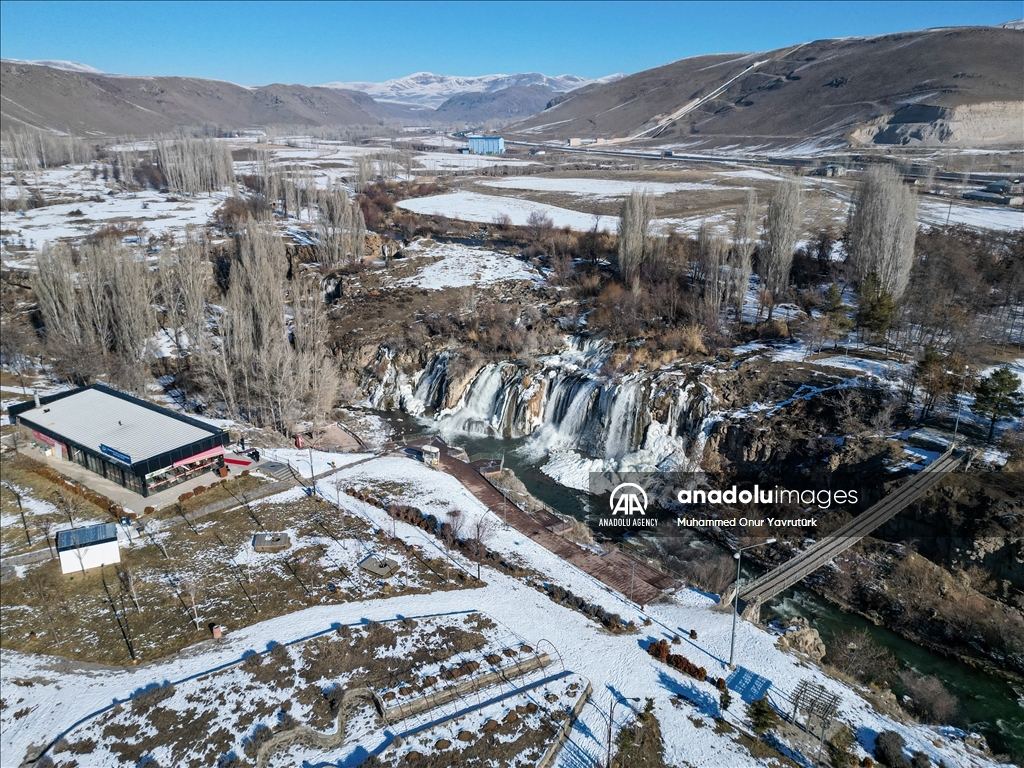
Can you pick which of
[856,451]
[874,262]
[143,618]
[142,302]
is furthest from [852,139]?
[143,618]

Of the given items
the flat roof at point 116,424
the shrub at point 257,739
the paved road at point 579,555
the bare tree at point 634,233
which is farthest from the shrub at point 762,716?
the bare tree at point 634,233

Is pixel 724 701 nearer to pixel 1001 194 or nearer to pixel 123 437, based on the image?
pixel 123 437

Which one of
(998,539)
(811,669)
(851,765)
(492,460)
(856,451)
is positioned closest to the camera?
(851,765)

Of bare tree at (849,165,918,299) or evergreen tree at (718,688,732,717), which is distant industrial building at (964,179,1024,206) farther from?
evergreen tree at (718,688,732,717)

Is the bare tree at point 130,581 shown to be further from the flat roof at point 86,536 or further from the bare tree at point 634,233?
the bare tree at point 634,233

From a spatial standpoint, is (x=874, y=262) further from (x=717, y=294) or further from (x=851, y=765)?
(x=851, y=765)
